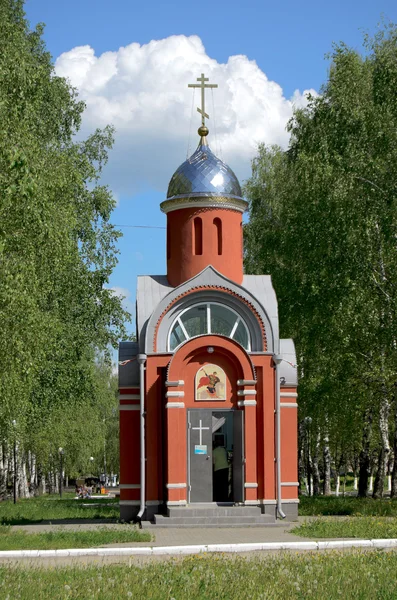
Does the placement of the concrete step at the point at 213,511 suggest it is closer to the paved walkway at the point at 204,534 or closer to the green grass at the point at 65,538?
the paved walkway at the point at 204,534

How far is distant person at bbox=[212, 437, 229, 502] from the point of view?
21141 millimetres

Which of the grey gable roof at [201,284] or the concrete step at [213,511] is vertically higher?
the grey gable roof at [201,284]

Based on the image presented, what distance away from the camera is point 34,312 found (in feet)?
67.3

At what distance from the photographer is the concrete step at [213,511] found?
64.0 ft

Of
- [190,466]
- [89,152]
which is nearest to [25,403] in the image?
[190,466]

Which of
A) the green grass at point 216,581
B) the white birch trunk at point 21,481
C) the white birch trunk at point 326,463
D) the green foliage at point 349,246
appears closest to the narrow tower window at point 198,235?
the green foliage at point 349,246

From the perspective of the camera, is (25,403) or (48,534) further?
(25,403)

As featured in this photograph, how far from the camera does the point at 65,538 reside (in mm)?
16391

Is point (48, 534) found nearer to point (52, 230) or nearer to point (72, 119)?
point (52, 230)

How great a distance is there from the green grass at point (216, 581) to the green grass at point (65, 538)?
3.59 metres

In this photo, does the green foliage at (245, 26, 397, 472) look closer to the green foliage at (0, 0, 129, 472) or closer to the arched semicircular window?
the arched semicircular window

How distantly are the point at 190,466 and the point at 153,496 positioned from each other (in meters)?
0.97

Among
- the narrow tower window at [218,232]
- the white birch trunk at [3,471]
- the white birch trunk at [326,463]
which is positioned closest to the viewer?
the narrow tower window at [218,232]

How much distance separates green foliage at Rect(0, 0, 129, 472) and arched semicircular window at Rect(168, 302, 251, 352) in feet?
9.49
